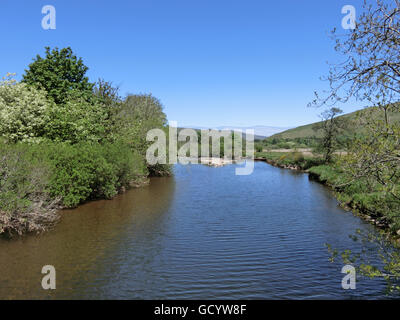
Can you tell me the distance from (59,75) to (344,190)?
80.6ft

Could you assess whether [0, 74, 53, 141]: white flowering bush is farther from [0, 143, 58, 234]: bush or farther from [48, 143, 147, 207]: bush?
[0, 143, 58, 234]: bush

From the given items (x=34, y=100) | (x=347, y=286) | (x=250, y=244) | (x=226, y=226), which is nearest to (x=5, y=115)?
(x=34, y=100)

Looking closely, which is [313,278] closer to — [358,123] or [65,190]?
[358,123]

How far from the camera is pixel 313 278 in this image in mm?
8883

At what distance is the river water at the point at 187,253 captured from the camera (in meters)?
8.11

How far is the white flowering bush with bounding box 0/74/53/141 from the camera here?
19.3m

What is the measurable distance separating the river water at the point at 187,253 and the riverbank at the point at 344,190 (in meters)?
0.76

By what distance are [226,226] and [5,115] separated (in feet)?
49.3

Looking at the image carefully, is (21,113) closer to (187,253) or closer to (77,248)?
(77,248)

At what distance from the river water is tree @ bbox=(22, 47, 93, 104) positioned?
1263cm

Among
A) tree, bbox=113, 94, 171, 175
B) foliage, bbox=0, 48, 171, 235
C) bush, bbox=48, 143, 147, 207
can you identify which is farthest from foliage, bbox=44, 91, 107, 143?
tree, bbox=113, 94, 171, 175

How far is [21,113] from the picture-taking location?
1972cm

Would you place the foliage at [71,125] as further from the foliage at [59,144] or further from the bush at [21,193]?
the bush at [21,193]

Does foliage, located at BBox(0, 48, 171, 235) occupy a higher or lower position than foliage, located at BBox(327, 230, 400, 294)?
higher
